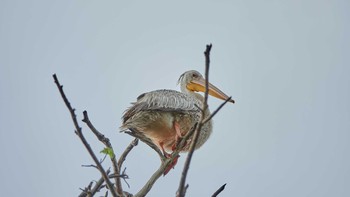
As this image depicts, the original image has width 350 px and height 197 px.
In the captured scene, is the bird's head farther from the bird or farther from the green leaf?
the green leaf

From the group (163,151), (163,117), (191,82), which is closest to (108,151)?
(163,151)

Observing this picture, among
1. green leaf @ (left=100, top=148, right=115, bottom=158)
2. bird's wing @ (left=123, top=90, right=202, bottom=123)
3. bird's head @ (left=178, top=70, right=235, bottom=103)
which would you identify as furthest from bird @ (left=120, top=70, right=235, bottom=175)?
green leaf @ (left=100, top=148, right=115, bottom=158)

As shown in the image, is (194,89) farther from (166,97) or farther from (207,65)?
(207,65)

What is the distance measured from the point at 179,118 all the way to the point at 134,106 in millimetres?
686

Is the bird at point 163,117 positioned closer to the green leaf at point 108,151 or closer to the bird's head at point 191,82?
the bird's head at point 191,82

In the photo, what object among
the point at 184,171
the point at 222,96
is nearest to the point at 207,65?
the point at 184,171

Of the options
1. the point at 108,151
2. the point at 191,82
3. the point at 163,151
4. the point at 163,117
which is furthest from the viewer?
the point at 191,82

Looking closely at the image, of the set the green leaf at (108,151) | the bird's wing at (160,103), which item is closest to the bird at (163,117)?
the bird's wing at (160,103)

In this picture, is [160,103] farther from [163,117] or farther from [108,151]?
[108,151]

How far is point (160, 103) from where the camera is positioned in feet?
22.0

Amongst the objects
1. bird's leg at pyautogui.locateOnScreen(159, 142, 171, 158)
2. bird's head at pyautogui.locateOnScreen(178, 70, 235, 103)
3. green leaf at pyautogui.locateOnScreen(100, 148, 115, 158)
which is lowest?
green leaf at pyautogui.locateOnScreen(100, 148, 115, 158)

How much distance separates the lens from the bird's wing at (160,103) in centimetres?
661

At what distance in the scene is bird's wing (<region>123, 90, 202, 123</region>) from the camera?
6613mm

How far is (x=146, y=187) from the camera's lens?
4082 millimetres
